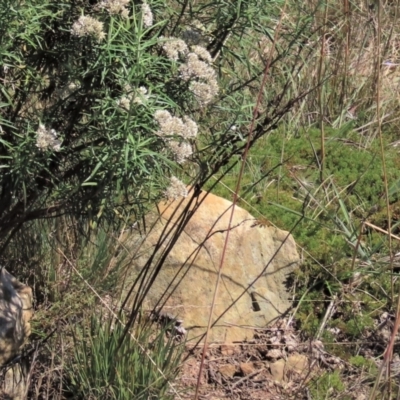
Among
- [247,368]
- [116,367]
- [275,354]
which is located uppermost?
[275,354]

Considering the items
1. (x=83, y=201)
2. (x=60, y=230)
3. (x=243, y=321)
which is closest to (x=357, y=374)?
(x=243, y=321)

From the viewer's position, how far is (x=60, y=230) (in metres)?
4.17

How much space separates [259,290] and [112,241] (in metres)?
0.95

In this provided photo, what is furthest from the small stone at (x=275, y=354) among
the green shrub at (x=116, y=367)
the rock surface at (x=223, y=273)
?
the green shrub at (x=116, y=367)

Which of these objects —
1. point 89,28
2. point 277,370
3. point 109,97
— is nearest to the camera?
point 89,28

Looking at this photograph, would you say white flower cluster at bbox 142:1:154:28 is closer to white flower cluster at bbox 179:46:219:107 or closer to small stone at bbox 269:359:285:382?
white flower cluster at bbox 179:46:219:107

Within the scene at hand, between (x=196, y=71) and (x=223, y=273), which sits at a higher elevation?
(x=223, y=273)

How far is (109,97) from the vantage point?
232cm

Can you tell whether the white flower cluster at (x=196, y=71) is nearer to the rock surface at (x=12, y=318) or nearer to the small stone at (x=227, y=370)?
the rock surface at (x=12, y=318)

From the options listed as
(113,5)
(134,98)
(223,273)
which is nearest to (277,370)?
(223,273)

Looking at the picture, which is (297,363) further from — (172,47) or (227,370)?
(172,47)

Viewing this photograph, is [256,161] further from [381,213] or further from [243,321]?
[243,321]

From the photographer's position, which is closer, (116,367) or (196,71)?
(196,71)

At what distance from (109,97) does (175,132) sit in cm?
24
